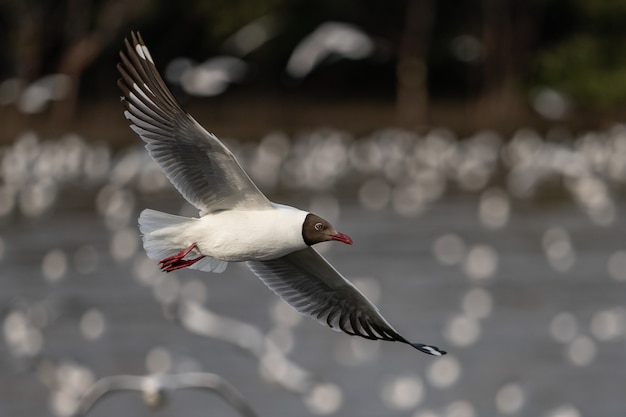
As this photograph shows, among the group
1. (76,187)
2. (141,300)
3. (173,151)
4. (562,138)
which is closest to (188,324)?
(173,151)

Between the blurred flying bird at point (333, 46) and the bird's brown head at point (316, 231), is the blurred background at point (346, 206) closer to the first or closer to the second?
the blurred flying bird at point (333, 46)

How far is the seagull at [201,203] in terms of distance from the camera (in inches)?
261

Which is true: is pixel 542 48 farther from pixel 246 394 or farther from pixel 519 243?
pixel 246 394

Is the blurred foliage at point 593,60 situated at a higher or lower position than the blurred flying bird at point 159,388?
higher

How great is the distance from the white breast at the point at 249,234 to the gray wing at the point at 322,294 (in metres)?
0.64

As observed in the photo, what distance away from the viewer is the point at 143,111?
6891 millimetres

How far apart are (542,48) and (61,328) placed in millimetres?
26264

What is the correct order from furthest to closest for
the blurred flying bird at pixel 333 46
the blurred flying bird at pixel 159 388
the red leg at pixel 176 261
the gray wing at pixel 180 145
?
the blurred flying bird at pixel 333 46
the blurred flying bird at pixel 159 388
the red leg at pixel 176 261
the gray wing at pixel 180 145

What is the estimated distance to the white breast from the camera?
661 centimetres

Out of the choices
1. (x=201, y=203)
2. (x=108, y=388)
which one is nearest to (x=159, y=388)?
(x=108, y=388)

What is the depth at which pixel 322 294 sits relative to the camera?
7512mm

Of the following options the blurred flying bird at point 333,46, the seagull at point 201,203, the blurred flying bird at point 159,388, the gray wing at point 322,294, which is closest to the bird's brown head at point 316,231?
the seagull at point 201,203

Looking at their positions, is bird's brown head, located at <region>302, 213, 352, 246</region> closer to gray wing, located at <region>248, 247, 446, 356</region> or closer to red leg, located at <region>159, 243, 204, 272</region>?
red leg, located at <region>159, 243, 204, 272</region>

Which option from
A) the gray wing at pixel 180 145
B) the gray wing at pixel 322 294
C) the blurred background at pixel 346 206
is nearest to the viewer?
the gray wing at pixel 180 145
